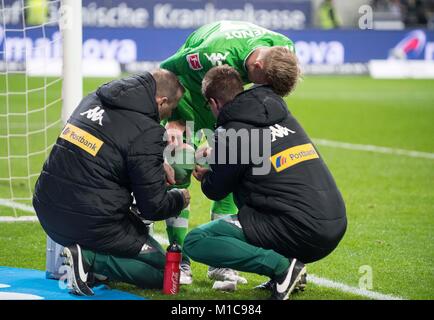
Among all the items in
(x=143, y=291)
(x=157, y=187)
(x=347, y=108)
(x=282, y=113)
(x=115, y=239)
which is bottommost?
(x=347, y=108)

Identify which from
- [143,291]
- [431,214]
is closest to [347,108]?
[431,214]

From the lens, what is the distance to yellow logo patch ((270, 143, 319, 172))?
533cm

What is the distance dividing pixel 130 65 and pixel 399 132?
8.83m

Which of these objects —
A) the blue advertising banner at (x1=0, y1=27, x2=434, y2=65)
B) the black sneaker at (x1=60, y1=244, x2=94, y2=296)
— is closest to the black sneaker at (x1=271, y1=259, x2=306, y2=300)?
the black sneaker at (x1=60, y1=244, x2=94, y2=296)

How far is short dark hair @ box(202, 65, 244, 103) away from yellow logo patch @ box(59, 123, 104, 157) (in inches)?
28.6

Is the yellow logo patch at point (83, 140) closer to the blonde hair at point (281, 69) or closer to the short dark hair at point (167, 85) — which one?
the short dark hair at point (167, 85)

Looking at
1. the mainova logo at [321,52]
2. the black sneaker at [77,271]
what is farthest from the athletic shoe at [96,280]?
the mainova logo at [321,52]

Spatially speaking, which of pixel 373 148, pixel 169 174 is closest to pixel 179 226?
pixel 169 174

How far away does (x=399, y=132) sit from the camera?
14.2 metres

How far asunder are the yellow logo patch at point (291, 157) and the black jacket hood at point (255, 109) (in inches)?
7.6

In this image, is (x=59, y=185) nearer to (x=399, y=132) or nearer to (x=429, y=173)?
(x=429, y=173)

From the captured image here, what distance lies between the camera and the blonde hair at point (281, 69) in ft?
17.8

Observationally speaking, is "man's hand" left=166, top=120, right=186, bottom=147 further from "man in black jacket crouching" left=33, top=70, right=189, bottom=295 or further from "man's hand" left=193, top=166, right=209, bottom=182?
"man in black jacket crouching" left=33, top=70, right=189, bottom=295

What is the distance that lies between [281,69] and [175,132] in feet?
3.77
